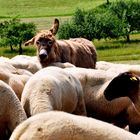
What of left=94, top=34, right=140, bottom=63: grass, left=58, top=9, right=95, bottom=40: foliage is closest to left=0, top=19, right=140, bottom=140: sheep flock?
left=94, top=34, right=140, bottom=63: grass

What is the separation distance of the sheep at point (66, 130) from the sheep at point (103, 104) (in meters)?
6.37

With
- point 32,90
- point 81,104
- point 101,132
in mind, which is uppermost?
point 101,132

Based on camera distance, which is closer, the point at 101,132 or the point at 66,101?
the point at 101,132

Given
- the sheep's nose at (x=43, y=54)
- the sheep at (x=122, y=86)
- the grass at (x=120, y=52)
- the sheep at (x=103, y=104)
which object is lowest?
the grass at (x=120, y=52)

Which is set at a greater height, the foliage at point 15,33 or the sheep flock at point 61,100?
the sheep flock at point 61,100

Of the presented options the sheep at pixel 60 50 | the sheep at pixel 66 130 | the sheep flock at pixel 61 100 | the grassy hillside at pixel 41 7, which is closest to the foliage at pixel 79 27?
the grassy hillside at pixel 41 7

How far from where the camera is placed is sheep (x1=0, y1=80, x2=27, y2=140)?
10.7m

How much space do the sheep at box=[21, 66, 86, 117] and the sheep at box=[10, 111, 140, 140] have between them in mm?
3046

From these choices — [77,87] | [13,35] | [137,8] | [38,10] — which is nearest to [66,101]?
[77,87]

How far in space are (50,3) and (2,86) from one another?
10255 centimetres

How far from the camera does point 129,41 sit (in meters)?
71.4

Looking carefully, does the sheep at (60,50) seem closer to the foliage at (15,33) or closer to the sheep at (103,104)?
the sheep at (103,104)

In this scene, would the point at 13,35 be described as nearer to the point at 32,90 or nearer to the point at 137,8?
the point at 137,8

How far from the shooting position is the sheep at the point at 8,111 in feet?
35.1
